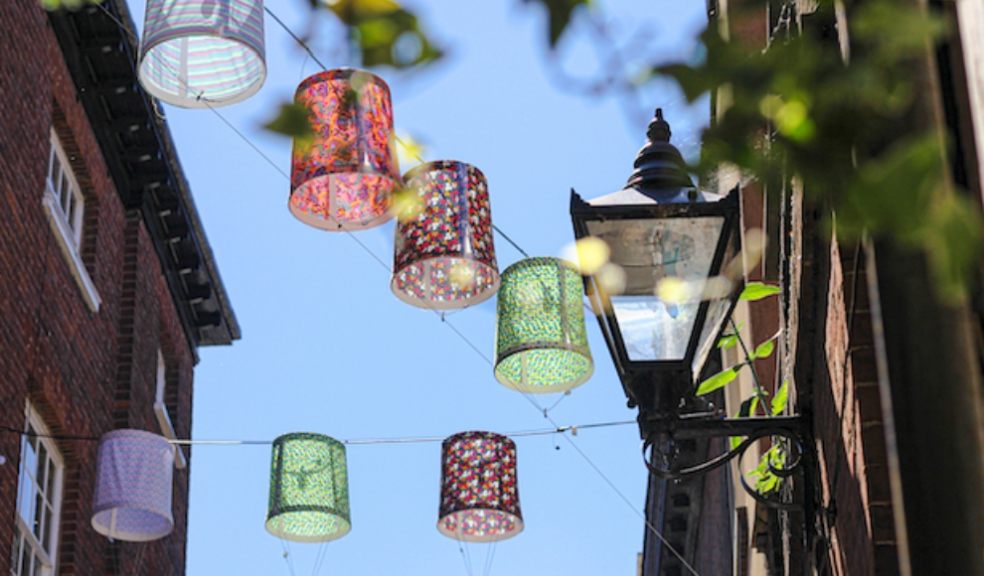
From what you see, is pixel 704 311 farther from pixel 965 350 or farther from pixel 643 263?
pixel 965 350

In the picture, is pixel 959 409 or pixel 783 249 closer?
pixel 959 409

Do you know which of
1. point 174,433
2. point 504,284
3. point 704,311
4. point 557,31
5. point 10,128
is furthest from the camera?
point 174,433

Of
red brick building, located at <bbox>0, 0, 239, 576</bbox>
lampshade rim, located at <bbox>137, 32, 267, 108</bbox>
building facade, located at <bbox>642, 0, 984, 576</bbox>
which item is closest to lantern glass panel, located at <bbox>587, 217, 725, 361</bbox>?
building facade, located at <bbox>642, 0, 984, 576</bbox>

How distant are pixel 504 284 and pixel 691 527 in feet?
37.9

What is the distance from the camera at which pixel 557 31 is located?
1.84 m

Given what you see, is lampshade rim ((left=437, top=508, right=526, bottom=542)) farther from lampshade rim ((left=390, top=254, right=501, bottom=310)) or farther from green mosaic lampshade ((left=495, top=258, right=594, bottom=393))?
A: lampshade rim ((left=390, top=254, right=501, bottom=310))

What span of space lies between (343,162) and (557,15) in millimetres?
7552

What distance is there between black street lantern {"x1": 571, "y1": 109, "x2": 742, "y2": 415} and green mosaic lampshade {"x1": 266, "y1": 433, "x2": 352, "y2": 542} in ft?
23.7

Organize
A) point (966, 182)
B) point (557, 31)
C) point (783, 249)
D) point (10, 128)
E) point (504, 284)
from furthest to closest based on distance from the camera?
point (10, 128) → point (504, 284) → point (783, 249) → point (966, 182) → point (557, 31)

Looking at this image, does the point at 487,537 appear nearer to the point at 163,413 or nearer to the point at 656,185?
the point at 163,413

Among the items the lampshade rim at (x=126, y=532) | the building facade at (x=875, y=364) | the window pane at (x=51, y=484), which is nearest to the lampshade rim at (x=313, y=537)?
the lampshade rim at (x=126, y=532)

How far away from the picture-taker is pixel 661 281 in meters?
5.60

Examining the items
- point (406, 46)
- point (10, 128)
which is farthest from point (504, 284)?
point (406, 46)

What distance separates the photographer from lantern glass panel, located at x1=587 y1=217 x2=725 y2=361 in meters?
5.63
